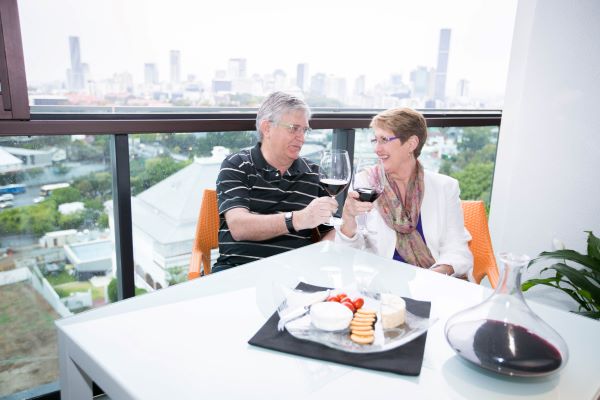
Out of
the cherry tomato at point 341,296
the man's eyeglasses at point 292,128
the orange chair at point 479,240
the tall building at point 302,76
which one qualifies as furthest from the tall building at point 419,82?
the cherry tomato at point 341,296

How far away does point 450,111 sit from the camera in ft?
10.2

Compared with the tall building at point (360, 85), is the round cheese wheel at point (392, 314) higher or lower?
lower

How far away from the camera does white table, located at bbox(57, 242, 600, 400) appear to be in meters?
0.78

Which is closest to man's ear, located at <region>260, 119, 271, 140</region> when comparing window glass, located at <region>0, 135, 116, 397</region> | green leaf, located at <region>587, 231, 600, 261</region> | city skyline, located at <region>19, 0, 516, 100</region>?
city skyline, located at <region>19, 0, 516, 100</region>

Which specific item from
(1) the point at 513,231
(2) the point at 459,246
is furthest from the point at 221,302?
(1) the point at 513,231

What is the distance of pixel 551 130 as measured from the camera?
265cm

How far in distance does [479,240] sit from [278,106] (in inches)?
41.7

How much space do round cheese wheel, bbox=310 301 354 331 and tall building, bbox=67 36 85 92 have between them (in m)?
1.48

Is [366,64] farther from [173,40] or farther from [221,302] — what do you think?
[221,302]

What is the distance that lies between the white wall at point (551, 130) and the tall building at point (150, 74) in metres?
2.03

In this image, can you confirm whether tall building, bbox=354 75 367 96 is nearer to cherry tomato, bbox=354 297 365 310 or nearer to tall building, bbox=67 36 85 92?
A: tall building, bbox=67 36 85 92

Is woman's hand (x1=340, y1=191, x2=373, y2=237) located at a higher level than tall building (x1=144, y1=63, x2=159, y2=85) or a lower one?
lower

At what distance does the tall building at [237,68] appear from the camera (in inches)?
90.9

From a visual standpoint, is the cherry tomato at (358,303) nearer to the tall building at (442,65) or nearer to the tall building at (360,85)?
the tall building at (360,85)
